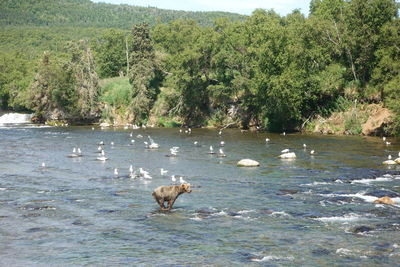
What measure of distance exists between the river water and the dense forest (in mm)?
21273

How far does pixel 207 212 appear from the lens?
33125 mm

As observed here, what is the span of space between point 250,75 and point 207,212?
6243 cm

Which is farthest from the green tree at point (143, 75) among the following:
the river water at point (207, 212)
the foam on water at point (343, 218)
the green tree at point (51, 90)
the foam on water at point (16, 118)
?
the foam on water at point (343, 218)

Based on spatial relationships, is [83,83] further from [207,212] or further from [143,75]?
[207,212]

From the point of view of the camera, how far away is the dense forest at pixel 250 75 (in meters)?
77.8

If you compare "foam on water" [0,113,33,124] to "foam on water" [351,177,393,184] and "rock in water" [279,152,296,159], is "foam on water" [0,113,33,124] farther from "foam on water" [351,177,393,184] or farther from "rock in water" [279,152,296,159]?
"foam on water" [351,177,393,184]

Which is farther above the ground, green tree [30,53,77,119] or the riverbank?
green tree [30,53,77,119]

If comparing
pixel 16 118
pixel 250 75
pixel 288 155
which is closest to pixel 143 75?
pixel 250 75

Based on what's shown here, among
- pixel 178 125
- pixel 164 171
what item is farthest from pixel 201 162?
pixel 178 125

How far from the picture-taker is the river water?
25.3 m

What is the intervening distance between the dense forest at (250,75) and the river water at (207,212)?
21273 millimetres

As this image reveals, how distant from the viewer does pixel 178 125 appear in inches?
4060

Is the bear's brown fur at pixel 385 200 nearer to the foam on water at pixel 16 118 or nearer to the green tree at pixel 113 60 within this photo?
the foam on water at pixel 16 118

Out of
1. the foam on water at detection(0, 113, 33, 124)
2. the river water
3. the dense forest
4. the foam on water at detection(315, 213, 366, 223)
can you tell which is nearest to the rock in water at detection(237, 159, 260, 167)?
the river water
